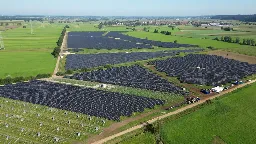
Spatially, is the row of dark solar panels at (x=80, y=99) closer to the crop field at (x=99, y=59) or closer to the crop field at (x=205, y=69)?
the crop field at (x=205, y=69)

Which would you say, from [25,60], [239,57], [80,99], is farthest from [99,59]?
[239,57]

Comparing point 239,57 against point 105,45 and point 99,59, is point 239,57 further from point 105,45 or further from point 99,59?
point 105,45

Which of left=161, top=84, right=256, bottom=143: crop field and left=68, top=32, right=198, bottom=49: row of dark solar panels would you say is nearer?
left=161, top=84, right=256, bottom=143: crop field

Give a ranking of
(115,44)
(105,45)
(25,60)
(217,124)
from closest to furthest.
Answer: (217,124) < (25,60) < (105,45) < (115,44)

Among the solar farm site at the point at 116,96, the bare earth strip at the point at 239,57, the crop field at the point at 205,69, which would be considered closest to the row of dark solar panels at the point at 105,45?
the solar farm site at the point at 116,96

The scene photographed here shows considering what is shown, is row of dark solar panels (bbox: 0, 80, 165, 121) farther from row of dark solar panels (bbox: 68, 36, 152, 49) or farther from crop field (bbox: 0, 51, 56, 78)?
row of dark solar panels (bbox: 68, 36, 152, 49)

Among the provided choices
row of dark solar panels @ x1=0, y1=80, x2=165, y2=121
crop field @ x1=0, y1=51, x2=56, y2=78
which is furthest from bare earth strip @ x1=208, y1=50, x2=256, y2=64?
crop field @ x1=0, y1=51, x2=56, y2=78

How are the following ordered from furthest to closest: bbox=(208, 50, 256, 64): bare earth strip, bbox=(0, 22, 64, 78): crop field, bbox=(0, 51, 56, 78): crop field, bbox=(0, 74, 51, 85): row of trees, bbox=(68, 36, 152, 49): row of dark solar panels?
bbox=(68, 36, 152, 49): row of dark solar panels < bbox=(208, 50, 256, 64): bare earth strip < bbox=(0, 22, 64, 78): crop field < bbox=(0, 51, 56, 78): crop field < bbox=(0, 74, 51, 85): row of trees
